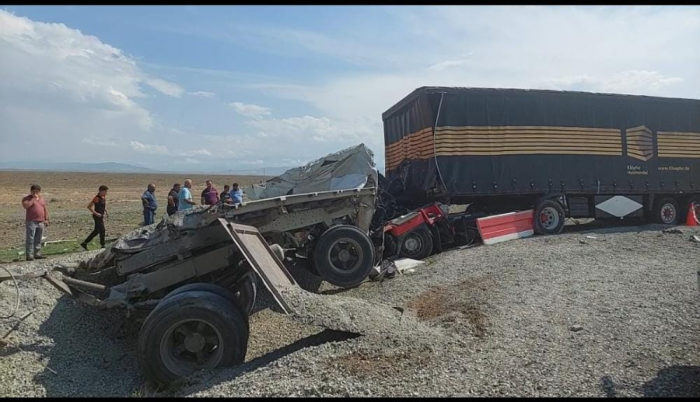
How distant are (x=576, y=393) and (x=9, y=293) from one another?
696 cm

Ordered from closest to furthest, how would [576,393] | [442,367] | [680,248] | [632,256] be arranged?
1. [576,393]
2. [442,367]
3. [632,256]
4. [680,248]

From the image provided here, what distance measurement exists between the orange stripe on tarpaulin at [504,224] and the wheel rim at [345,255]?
4497 mm

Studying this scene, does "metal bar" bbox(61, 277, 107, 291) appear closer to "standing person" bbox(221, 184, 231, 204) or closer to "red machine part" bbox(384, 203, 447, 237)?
"standing person" bbox(221, 184, 231, 204)

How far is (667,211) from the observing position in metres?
14.9

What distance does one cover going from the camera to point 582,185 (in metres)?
13.4

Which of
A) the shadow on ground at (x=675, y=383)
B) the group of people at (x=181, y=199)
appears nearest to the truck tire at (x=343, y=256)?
the shadow on ground at (x=675, y=383)

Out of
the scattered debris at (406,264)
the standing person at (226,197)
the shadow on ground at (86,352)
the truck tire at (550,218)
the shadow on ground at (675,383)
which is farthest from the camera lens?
the truck tire at (550,218)

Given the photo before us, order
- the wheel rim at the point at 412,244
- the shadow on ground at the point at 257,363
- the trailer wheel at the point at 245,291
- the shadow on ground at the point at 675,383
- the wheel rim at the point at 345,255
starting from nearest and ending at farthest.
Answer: the shadow on ground at the point at 675,383
the shadow on ground at the point at 257,363
the trailer wheel at the point at 245,291
the wheel rim at the point at 345,255
the wheel rim at the point at 412,244

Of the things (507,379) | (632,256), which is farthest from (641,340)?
(632,256)

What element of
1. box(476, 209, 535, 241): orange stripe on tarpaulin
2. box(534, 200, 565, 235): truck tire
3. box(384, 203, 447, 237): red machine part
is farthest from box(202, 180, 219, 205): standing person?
box(534, 200, 565, 235): truck tire

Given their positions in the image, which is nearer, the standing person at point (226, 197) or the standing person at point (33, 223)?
the standing person at point (226, 197)

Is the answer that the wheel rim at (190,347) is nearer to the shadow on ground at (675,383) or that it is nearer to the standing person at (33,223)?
the shadow on ground at (675,383)

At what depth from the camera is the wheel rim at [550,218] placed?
13.2 metres

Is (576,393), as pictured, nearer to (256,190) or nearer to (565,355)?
(565,355)
